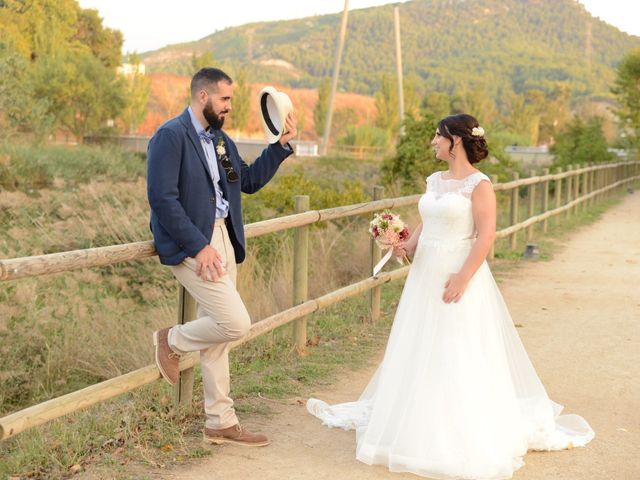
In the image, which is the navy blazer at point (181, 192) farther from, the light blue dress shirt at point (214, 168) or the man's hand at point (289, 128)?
the man's hand at point (289, 128)

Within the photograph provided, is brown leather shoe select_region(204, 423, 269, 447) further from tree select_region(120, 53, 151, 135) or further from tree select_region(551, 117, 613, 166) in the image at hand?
tree select_region(120, 53, 151, 135)

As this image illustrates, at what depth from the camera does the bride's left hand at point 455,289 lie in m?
4.97

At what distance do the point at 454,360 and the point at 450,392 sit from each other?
17cm

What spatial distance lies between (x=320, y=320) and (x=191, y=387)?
3185 mm

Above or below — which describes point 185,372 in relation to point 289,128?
below

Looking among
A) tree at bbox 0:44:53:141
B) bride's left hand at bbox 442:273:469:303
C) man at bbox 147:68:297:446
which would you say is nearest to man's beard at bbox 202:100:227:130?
man at bbox 147:68:297:446

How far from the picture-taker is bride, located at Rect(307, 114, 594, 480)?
15.7ft

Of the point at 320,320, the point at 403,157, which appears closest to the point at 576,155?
the point at 403,157

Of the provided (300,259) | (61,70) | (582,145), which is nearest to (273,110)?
(300,259)

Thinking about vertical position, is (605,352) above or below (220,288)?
below

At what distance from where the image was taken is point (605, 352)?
781 cm

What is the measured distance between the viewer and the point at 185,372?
558cm

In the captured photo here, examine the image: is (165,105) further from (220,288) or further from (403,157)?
(220,288)

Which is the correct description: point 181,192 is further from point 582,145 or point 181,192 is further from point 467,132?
point 582,145
